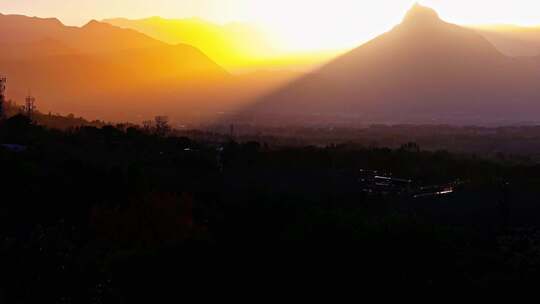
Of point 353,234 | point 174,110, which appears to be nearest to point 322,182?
point 353,234

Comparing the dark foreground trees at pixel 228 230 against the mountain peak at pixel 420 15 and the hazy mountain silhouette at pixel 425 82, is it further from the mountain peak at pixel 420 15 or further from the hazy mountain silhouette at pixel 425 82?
the mountain peak at pixel 420 15

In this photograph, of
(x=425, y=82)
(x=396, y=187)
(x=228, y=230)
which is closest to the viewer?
(x=228, y=230)

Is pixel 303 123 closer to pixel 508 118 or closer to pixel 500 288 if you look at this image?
pixel 508 118

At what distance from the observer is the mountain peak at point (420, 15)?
635ft

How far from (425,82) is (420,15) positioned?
1874 cm

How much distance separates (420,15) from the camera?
193625mm

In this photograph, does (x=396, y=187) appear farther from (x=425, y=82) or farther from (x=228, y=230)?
(x=425, y=82)

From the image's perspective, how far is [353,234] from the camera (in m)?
16.7

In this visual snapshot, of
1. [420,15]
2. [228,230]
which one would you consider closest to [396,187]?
[228,230]

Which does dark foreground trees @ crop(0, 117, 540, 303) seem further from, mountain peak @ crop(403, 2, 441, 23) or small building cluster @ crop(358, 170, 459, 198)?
mountain peak @ crop(403, 2, 441, 23)

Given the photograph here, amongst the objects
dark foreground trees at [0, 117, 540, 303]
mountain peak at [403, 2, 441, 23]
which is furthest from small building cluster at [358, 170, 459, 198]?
mountain peak at [403, 2, 441, 23]

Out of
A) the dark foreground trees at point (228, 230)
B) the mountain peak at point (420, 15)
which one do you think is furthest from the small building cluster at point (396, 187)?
the mountain peak at point (420, 15)

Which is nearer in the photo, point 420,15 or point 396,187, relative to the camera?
point 396,187

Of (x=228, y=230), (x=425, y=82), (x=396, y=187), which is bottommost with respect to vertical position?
(x=396, y=187)
